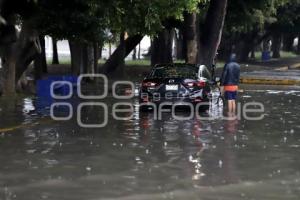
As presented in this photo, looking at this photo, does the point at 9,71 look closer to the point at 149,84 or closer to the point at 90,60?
the point at 149,84

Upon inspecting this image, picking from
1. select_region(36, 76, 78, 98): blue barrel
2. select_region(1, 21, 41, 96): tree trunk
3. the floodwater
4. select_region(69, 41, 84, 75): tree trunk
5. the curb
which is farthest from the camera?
the curb

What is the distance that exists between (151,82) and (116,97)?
587cm

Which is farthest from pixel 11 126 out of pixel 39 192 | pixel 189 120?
pixel 39 192

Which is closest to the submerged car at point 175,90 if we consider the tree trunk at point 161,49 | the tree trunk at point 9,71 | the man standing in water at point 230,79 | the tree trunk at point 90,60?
the man standing in water at point 230,79

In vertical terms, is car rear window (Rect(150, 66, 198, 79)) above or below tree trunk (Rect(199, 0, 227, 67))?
below

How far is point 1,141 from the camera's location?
495 inches

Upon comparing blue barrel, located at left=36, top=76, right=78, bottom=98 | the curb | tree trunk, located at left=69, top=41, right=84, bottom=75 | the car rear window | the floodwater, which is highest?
tree trunk, located at left=69, top=41, right=84, bottom=75

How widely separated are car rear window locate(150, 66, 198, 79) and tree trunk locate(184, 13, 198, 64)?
1120cm

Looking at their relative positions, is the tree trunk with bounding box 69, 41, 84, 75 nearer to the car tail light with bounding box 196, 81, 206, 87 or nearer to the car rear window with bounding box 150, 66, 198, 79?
the car rear window with bounding box 150, 66, 198, 79

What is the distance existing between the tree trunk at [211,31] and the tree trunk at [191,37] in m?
0.53

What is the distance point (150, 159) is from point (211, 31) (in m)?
21.3

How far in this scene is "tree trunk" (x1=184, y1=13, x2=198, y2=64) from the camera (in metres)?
30.4

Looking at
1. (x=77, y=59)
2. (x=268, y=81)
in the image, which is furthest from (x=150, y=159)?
(x=268, y=81)

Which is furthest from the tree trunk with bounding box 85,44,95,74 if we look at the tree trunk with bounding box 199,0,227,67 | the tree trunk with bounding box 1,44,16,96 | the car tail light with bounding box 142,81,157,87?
the car tail light with bounding box 142,81,157,87
